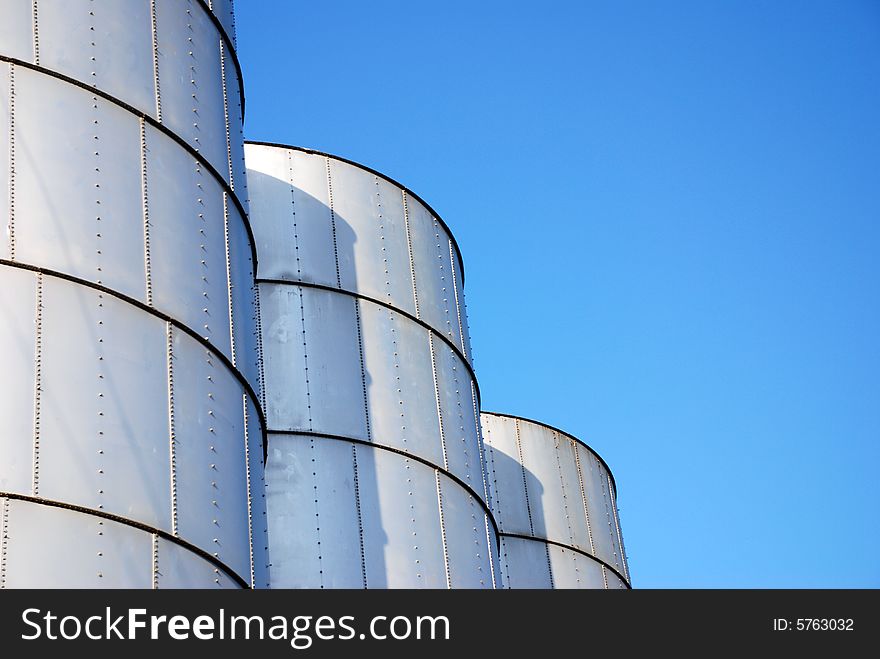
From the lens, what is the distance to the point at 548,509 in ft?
88.2

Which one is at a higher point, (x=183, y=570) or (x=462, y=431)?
(x=462, y=431)

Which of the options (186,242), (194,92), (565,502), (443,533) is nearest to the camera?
(186,242)

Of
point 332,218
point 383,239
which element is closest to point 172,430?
point 332,218

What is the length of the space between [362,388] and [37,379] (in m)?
7.48

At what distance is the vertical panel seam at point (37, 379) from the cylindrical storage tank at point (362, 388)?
5874 mm

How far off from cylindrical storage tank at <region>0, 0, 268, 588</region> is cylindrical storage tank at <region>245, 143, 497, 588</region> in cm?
336

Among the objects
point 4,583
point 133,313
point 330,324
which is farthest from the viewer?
point 330,324

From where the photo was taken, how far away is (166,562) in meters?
13.4

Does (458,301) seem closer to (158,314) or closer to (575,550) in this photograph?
(575,550)

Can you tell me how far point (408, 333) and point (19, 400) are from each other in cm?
871
